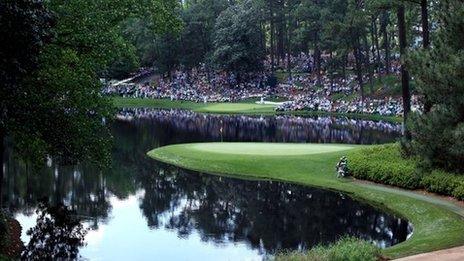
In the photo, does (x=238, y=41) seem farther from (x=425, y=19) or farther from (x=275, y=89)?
(x=425, y=19)

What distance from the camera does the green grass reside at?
20.5 meters

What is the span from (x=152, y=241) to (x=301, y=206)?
858cm

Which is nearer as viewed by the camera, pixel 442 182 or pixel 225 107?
pixel 442 182

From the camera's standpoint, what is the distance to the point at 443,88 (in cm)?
1905

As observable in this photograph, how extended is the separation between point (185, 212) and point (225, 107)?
6164 centimetres

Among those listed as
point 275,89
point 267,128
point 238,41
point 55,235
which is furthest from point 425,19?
point 238,41

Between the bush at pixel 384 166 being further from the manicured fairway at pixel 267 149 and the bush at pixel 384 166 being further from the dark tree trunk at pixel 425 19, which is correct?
the manicured fairway at pixel 267 149

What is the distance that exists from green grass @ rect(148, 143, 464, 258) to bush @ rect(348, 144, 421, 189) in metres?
0.69

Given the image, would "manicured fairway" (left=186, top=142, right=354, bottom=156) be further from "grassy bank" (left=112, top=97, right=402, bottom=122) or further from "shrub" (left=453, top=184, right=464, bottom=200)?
"grassy bank" (left=112, top=97, right=402, bottom=122)

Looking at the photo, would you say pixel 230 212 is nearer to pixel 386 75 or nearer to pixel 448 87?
pixel 448 87

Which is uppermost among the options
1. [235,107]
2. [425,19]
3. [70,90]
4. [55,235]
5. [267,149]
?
[425,19]

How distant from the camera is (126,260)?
20.2 meters

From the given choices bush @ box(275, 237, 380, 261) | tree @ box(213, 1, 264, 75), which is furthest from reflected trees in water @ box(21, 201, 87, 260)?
tree @ box(213, 1, 264, 75)

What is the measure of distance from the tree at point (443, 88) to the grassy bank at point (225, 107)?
49159 millimetres
